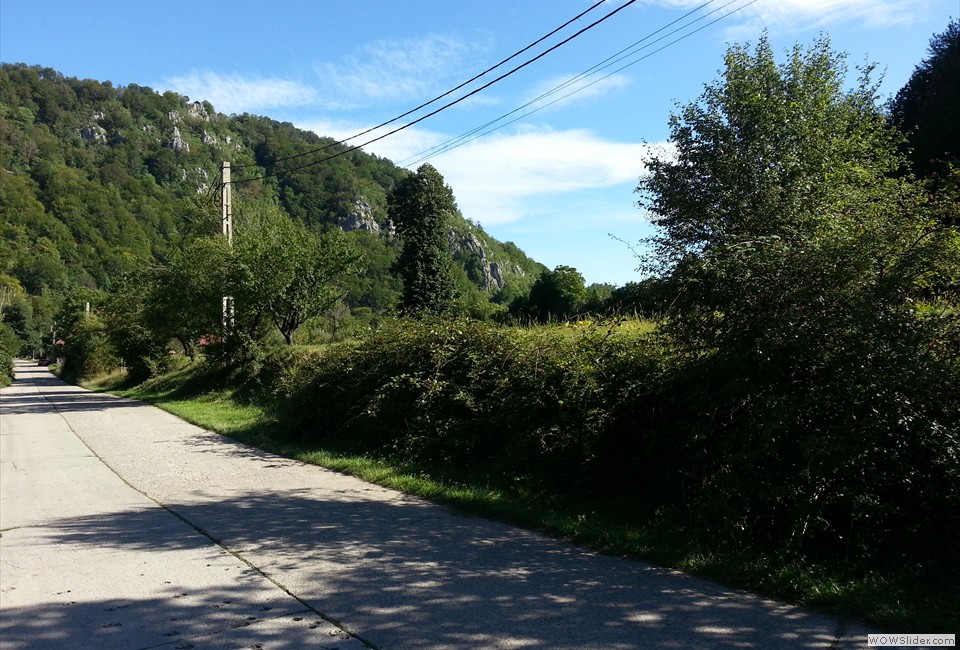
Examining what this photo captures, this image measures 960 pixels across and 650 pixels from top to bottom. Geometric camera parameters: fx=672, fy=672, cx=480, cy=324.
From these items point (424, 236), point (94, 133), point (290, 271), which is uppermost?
point (94, 133)

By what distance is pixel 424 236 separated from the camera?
165ft

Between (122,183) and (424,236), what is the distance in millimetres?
61352

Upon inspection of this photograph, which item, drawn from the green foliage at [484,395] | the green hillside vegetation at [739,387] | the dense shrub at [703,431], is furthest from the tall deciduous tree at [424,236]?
the dense shrub at [703,431]

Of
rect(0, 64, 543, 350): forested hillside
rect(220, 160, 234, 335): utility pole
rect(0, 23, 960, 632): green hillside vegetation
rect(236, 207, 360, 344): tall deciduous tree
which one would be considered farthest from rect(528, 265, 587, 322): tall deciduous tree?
rect(0, 23, 960, 632): green hillside vegetation

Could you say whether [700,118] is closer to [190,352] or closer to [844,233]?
[844,233]

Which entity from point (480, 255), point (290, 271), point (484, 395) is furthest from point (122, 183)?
point (484, 395)

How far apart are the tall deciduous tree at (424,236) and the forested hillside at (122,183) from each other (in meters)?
6.45

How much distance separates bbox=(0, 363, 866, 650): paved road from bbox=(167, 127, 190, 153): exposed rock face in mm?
94255

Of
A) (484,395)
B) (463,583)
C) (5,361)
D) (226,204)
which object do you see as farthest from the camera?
(5,361)

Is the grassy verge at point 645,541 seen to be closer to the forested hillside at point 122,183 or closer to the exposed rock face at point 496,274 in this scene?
the forested hillside at point 122,183

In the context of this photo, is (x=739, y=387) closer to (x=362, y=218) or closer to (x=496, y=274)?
(x=362, y=218)

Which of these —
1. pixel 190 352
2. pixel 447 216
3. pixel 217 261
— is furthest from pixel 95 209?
pixel 217 261

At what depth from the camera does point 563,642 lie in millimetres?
4035

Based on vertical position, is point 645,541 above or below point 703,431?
below
